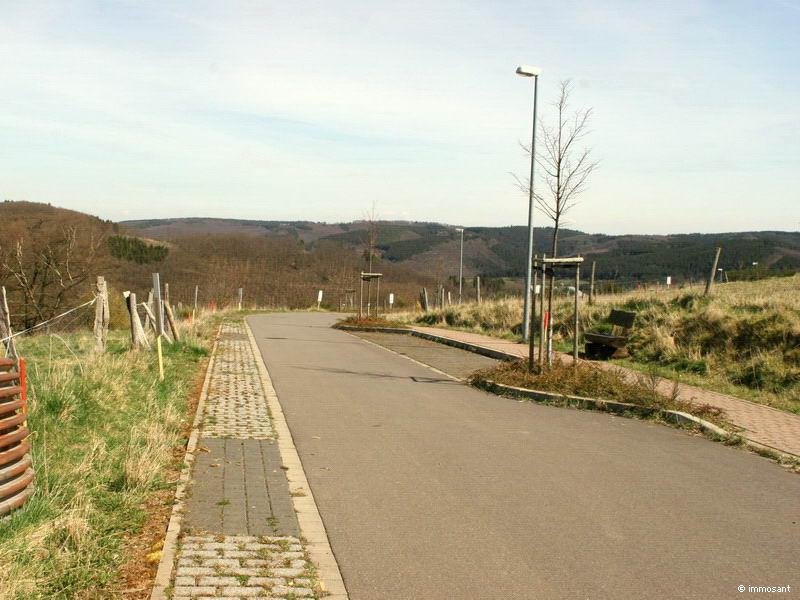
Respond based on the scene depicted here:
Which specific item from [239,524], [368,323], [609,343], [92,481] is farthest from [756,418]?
[368,323]

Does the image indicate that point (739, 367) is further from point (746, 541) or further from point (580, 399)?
point (746, 541)

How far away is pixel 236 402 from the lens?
11539 millimetres

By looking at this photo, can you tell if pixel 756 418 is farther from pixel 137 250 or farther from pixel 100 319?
pixel 137 250

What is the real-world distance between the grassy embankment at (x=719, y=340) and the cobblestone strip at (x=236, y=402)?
7.52m

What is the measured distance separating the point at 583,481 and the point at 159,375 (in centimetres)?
817

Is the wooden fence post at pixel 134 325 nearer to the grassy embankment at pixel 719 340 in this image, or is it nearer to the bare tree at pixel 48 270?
the grassy embankment at pixel 719 340

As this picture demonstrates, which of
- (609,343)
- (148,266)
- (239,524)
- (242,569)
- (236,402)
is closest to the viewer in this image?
Result: (242,569)

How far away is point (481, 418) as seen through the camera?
10539 millimetres

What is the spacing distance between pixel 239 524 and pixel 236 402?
19.5 ft

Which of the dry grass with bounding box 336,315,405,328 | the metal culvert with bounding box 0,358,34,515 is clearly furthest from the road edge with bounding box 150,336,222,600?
the dry grass with bounding box 336,315,405,328

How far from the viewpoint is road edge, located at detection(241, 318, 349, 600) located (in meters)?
4.77

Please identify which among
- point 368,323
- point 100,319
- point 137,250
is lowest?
point 368,323

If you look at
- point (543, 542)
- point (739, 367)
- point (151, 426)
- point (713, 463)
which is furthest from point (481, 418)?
point (739, 367)

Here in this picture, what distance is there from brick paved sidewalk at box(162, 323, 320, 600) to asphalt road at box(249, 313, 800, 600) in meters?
0.32
